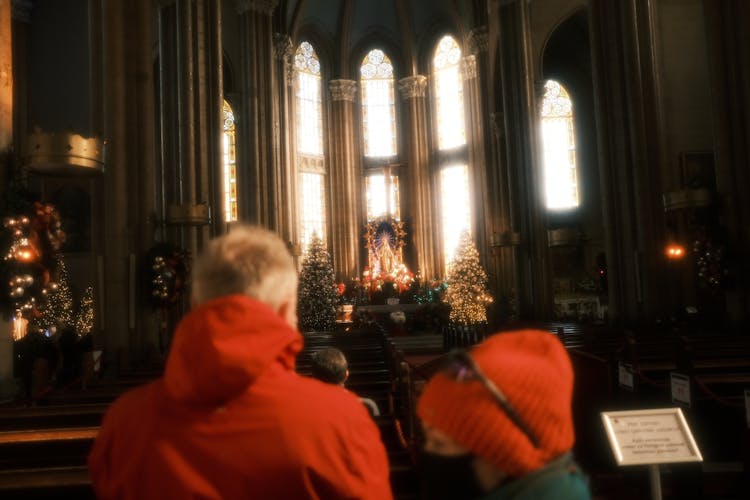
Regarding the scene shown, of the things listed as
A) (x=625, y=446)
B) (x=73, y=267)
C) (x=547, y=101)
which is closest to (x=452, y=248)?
(x=547, y=101)

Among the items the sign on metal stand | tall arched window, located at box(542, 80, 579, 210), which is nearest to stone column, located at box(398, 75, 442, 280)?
tall arched window, located at box(542, 80, 579, 210)

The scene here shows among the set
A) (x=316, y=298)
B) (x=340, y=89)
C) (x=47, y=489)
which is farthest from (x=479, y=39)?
(x=47, y=489)

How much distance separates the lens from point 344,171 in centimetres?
3403

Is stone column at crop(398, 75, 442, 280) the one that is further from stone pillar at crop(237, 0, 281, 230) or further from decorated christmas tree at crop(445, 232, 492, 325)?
stone pillar at crop(237, 0, 281, 230)

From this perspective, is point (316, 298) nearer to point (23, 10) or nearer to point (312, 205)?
point (312, 205)

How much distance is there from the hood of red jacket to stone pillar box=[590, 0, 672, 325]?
1437cm

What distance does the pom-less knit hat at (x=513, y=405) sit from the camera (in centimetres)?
122

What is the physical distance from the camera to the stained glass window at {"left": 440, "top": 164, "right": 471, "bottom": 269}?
32.8 m

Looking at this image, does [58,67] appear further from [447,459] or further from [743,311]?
[447,459]

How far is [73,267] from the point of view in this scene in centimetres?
2108

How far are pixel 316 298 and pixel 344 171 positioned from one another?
1041 cm

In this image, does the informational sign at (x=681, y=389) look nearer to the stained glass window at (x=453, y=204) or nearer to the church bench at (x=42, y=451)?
the church bench at (x=42, y=451)

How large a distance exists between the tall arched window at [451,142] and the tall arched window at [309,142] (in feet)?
18.9

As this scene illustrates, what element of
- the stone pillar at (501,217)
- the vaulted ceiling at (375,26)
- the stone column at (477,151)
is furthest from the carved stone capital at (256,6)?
the stone pillar at (501,217)
